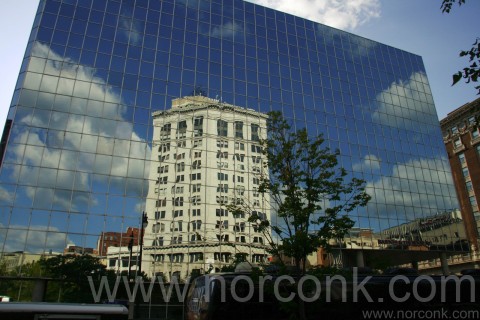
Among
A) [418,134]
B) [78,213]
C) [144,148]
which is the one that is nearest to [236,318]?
[78,213]

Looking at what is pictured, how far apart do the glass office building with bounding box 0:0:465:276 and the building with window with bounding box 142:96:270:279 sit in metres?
1.00

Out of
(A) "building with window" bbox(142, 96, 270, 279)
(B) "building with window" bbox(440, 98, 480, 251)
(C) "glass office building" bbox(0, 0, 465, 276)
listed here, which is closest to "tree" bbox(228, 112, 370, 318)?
(A) "building with window" bbox(142, 96, 270, 279)

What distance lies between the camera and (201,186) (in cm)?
3478

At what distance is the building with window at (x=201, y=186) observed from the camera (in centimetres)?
3249

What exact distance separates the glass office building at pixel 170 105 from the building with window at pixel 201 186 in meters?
1.00

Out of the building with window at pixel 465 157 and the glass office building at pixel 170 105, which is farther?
the building with window at pixel 465 157

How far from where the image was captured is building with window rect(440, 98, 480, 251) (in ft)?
256

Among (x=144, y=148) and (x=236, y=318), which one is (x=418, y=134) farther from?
(x=236, y=318)

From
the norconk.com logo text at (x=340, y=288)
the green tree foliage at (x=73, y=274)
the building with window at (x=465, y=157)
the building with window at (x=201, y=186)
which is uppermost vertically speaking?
the building with window at (x=465, y=157)

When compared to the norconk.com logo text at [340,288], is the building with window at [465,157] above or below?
above

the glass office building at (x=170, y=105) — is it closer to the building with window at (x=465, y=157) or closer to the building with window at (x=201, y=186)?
the building with window at (x=201, y=186)

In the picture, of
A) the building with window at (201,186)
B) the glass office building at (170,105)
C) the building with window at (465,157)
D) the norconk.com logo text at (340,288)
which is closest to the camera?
the norconk.com logo text at (340,288)

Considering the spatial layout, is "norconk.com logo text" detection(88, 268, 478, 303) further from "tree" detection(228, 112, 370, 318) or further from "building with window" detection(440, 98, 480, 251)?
"building with window" detection(440, 98, 480, 251)

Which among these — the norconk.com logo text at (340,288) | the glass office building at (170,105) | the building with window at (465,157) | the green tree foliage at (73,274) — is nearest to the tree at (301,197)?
the norconk.com logo text at (340,288)
